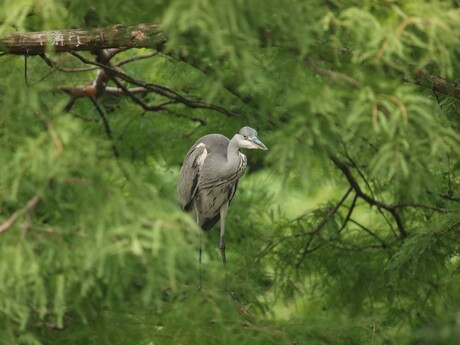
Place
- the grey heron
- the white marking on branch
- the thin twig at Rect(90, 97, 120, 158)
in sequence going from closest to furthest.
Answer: the white marking on branch, the grey heron, the thin twig at Rect(90, 97, 120, 158)

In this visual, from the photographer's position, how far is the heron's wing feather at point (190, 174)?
4246 mm

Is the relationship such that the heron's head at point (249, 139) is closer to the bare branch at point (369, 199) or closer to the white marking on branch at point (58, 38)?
the bare branch at point (369, 199)

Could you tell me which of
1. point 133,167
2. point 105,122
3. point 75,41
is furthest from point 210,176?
point 133,167

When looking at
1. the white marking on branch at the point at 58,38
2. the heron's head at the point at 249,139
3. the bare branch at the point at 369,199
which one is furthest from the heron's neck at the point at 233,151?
the white marking on branch at the point at 58,38

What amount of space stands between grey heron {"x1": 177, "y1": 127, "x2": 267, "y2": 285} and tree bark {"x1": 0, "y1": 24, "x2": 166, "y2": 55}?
41.5 inches

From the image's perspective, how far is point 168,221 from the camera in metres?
2.17

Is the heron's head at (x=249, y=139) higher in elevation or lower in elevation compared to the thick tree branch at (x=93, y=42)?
lower

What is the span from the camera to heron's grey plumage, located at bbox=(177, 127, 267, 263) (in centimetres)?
416

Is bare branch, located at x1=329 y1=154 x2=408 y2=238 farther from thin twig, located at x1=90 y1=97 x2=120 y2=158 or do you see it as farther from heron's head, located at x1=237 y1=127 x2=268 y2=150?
thin twig, located at x1=90 y1=97 x2=120 y2=158

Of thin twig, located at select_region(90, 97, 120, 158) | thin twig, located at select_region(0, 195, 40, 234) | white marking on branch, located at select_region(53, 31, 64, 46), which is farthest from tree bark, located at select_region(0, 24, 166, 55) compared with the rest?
thin twig, located at select_region(90, 97, 120, 158)

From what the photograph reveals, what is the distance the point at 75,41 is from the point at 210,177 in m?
1.60

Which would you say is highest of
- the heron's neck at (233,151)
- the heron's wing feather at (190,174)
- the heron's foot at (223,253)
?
the heron's neck at (233,151)

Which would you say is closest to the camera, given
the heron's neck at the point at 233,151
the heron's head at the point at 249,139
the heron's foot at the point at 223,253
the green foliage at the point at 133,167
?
the green foliage at the point at 133,167

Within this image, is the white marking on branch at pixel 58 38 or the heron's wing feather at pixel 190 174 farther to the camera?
the heron's wing feather at pixel 190 174
